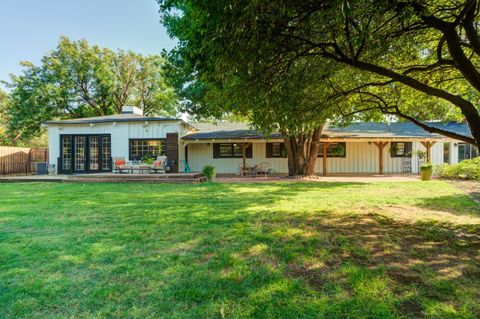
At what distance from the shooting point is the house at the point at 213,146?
15547 millimetres

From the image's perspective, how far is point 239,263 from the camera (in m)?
3.17

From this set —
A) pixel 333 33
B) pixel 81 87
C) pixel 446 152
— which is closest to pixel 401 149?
pixel 446 152

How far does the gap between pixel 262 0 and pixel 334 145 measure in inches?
654

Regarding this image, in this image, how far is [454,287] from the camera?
8.48 feet

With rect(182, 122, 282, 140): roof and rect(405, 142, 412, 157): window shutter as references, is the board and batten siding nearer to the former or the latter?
rect(405, 142, 412, 157): window shutter

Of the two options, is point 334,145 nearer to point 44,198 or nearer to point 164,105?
point 44,198

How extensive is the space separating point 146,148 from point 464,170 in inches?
665

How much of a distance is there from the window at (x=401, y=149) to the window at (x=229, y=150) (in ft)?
31.7

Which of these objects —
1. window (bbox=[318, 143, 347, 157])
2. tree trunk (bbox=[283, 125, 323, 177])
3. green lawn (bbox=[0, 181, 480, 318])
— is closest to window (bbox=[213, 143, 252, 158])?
tree trunk (bbox=[283, 125, 323, 177])

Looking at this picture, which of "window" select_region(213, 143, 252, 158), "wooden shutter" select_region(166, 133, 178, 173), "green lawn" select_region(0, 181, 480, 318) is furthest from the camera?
"window" select_region(213, 143, 252, 158)

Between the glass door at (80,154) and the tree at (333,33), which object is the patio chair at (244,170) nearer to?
the glass door at (80,154)

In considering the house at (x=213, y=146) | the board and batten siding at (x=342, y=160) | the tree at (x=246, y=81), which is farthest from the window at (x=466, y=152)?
the tree at (x=246, y=81)

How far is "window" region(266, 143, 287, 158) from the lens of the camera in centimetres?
1831

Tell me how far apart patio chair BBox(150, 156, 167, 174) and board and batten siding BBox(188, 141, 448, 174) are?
4194mm
